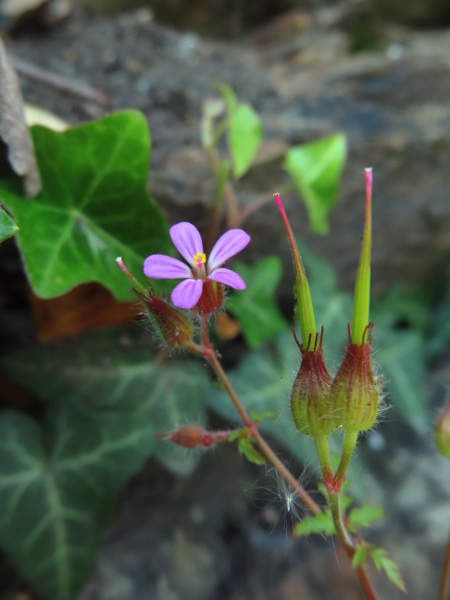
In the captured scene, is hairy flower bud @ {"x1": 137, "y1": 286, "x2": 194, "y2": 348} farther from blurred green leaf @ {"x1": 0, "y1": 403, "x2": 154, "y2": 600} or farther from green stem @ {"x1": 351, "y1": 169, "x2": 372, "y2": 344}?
blurred green leaf @ {"x1": 0, "y1": 403, "x2": 154, "y2": 600}

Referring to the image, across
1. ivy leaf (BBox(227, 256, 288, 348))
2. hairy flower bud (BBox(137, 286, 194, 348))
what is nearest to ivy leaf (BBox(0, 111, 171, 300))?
hairy flower bud (BBox(137, 286, 194, 348))

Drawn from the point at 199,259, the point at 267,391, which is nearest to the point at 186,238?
the point at 199,259

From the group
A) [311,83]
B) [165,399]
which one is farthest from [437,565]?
[311,83]

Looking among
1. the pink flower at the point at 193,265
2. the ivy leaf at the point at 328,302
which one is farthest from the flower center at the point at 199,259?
the ivy leaf at the point at 328,302

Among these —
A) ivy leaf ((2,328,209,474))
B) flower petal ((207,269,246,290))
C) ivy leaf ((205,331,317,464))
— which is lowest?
ivy leaf ((205,331,317,464))

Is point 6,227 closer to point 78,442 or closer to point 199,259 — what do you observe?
point 199,259

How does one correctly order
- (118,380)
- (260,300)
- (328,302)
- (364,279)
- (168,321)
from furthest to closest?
(328,302)
(260,300)
(118,380)
(168,321)
(364,279)
